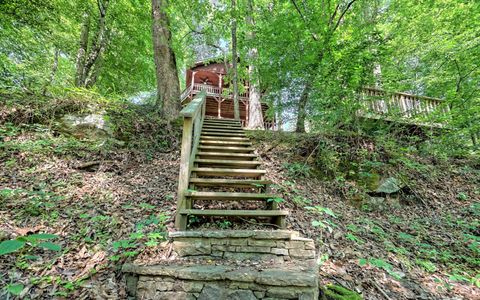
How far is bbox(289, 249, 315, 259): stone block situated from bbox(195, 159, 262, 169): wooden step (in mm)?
1457

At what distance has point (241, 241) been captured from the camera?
7.74ft

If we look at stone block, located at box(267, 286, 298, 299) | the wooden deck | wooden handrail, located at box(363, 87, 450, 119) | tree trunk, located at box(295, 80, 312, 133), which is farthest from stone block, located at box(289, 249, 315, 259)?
wooden handrail, located at box(363, 87, 450, 119)

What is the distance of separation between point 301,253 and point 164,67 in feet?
17.9

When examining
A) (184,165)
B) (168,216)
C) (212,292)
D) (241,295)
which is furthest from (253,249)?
(184,165)

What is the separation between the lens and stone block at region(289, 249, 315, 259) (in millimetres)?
2332

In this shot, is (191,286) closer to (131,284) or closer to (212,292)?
(212,292)

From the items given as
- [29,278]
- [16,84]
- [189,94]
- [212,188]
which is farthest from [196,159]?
[189,94]

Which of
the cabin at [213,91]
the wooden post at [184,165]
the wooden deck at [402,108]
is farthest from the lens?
the cabin at [213,91]

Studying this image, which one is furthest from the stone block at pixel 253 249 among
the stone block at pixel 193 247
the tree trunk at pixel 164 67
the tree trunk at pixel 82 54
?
the tree trunk at pixel 82 54

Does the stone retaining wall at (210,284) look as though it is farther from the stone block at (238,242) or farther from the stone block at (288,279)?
the stone block at (238,242)

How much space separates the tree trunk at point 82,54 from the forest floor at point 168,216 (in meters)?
3.02

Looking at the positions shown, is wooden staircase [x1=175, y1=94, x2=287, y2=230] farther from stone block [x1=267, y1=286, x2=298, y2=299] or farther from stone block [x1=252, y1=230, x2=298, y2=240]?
stone block [x1=267, y1=286, x2=298, y2=299]

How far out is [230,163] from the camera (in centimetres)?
354

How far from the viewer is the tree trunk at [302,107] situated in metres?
5.51
